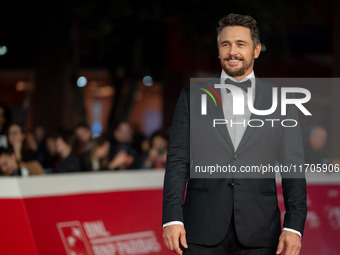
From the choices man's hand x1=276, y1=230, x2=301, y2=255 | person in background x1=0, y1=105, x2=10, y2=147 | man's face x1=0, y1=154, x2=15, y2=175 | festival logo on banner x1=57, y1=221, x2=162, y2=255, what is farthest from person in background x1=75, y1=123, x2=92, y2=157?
man's hand x1=276, y1=230, x2=301, y2=255

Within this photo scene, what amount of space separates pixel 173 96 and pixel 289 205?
836 inches

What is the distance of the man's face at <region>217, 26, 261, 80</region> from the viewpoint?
349 centimetres

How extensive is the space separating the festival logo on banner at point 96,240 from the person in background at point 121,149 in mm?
3999

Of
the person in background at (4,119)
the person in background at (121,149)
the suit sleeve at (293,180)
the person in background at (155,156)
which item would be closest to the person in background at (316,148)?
the person in background at (155,156)

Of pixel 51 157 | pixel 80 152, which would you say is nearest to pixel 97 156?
pixel 80 152

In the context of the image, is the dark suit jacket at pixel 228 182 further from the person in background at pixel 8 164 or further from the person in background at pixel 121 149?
the person in background at pixel 121 149

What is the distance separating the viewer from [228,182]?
3525 mm

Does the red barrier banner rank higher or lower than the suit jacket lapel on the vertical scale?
lower

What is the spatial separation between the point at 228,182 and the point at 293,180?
11.9 inches

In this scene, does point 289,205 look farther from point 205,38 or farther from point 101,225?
point 205,38

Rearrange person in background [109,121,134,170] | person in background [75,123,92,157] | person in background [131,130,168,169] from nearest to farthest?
1. person in background [75,123,92,157]
2. person in background [109,121,134,170]
3. person in background [131,130,168,169]

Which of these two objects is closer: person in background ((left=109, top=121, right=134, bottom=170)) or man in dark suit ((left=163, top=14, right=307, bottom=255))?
man in dark suit ((left=163, top=14, right=307, bottom=255))

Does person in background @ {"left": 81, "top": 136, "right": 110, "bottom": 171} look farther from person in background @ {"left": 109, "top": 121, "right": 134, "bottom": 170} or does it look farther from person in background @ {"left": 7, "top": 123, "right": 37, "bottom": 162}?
person in background @ {"left": 7, "top": 123, "right": 37, "bottom": 162}

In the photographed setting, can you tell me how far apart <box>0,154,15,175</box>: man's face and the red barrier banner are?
217 cm
